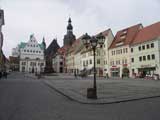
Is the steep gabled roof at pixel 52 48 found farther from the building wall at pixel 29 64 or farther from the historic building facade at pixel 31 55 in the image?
the building wall at pixel 29 64

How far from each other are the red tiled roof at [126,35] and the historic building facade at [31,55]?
7310cm

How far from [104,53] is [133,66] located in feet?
59.2

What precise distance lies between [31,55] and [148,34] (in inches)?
3745

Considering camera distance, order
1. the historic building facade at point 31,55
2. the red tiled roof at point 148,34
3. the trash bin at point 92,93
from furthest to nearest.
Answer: the historic building facade at point 31,55 → the red tiled roof at point 148,34 → the trash bin at point 92,93

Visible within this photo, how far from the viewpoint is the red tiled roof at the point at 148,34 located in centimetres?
6012

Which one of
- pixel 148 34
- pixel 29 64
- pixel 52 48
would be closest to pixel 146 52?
pixel 148 34

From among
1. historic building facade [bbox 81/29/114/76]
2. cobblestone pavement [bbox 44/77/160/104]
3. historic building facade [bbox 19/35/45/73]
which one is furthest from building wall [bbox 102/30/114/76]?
historic building facade [bbox 19/35/45/73]

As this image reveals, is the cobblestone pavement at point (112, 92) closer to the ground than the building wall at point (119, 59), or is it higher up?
closer to the ground

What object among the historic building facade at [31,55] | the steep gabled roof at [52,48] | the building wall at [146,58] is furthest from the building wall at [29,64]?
the building wall at [146,58]

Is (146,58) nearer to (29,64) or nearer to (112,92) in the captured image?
(112,92)

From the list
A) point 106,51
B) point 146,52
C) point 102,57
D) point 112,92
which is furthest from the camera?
point 102,57

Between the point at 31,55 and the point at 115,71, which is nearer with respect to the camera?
the point at 115,71

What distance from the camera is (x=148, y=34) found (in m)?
63.0

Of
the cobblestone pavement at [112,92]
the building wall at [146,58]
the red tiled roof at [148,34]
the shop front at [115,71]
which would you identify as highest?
the red tiled roof at [148,34]
